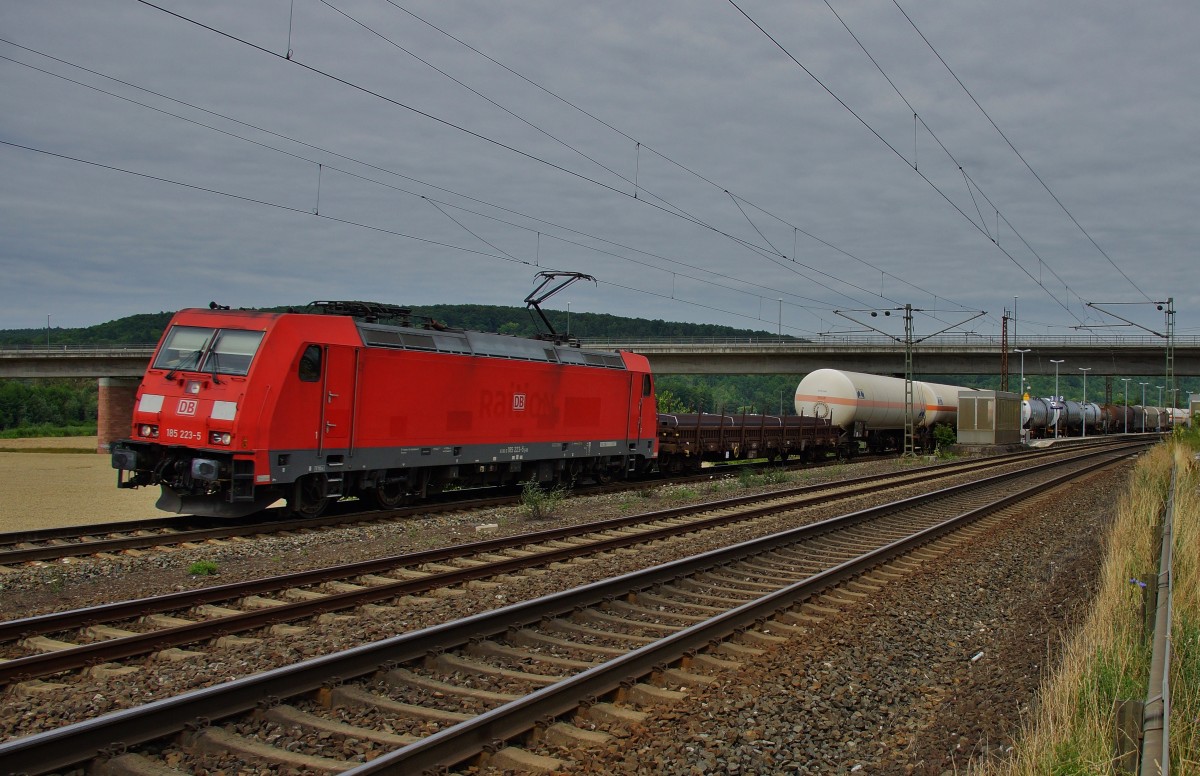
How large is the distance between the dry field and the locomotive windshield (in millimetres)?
→ 5881

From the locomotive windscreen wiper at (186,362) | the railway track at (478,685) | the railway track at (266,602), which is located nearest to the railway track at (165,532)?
the locomotive windscreen wiper at (186,362)

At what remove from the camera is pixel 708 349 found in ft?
207

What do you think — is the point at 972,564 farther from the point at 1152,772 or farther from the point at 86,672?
the point at 86,672

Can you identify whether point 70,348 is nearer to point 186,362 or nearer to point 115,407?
point 115,407

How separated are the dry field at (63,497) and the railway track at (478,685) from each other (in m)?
14.4

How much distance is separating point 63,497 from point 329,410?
15.0 metres

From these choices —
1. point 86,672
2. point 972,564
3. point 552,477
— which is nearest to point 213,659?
point 86,672

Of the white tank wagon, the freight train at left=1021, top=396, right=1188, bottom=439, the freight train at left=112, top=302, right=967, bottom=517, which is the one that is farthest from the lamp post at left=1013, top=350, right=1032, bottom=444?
the freight train at left=112, top=302, right=967, bottom=517

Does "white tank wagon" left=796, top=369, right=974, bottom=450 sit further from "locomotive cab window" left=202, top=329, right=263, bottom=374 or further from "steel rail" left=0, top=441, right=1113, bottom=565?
"locomotive cab window" left=202, top=329, right=263, bottom=374

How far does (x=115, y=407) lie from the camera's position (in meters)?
64.4

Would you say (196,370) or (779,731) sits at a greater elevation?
(196,370)

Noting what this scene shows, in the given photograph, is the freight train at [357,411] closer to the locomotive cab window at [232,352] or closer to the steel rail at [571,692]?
the locomotive cab window at [232,352]

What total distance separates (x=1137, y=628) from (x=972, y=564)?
541 cm

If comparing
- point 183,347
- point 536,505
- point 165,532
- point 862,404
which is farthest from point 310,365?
point 862,404
